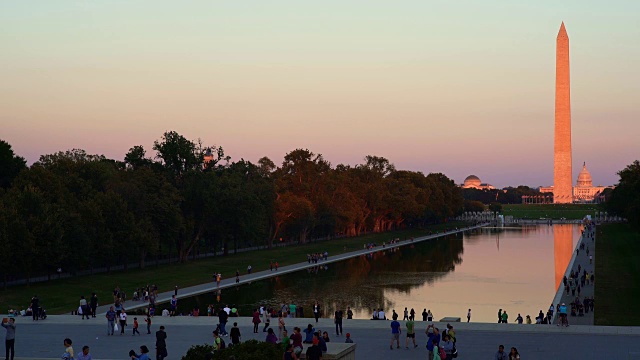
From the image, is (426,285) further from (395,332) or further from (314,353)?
(314,353)

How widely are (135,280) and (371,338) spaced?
2851cm

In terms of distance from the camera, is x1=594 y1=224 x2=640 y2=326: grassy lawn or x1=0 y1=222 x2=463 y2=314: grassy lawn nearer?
x1=594 y1=224 x2=640 y2=326: grassy lawn

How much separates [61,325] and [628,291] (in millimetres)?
32880

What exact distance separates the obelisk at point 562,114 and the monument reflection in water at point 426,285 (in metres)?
83.0

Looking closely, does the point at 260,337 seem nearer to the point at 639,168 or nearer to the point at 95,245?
the point at 95,245

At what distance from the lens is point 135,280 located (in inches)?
2147

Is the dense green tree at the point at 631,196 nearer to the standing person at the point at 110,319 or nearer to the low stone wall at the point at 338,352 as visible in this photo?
the standing person at the point at 110,319

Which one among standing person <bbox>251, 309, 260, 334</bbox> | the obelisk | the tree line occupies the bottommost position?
standing person <bbox>251, 309, 260, 334</bbox>

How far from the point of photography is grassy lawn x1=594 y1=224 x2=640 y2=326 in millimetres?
39281

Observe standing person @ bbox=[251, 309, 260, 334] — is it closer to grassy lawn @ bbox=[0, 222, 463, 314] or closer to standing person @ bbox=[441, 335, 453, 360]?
standing person @ bbox=[441, 335, 453, 360]

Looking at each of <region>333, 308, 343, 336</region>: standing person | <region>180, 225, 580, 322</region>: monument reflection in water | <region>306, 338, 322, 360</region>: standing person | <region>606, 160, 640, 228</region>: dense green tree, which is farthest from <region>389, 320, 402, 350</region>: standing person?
<region>606, 160, 640, 228</region>: dense green tree

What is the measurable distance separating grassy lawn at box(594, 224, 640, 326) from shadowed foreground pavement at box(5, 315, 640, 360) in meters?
7.64

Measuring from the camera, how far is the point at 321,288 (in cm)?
5500

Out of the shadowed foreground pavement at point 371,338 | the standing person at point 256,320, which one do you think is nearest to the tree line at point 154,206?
the shadowed foreground pavement at point 371,338
